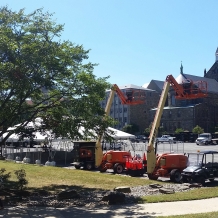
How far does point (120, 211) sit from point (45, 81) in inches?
215

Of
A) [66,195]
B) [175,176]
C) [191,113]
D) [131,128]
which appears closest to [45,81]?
[66,195]

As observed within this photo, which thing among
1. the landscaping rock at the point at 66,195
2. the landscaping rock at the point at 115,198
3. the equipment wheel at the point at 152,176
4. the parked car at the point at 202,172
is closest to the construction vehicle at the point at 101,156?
the equipment wheel at the point at 152,176

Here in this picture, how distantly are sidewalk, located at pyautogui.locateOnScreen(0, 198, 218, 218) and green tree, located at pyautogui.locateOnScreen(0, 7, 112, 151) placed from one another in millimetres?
3662

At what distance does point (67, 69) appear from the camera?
52.3 ft

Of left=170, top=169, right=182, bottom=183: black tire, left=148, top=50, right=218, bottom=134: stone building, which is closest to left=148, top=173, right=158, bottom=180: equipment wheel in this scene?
left=170, top=169, right=182, bottom=183: black tire

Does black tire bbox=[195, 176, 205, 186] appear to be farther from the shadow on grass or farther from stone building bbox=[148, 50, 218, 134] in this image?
stone building bbox=[148, 50, 218, 134]

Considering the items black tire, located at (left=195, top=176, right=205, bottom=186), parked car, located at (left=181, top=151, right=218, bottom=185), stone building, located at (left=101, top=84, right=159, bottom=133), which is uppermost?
stone building, located at (left=101, top=84, right=159, bottom=133)

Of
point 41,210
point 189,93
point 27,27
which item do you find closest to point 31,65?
point 27,27

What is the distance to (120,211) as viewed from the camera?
12438 millimetres

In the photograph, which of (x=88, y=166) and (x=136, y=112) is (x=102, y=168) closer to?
(x=88, y=166)

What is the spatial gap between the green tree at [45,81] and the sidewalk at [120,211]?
3662 millimetres

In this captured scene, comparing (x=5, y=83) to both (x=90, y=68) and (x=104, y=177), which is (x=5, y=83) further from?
(x=104, y=177)

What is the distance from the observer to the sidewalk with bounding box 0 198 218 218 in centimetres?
1177

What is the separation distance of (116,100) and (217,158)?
8777cm
